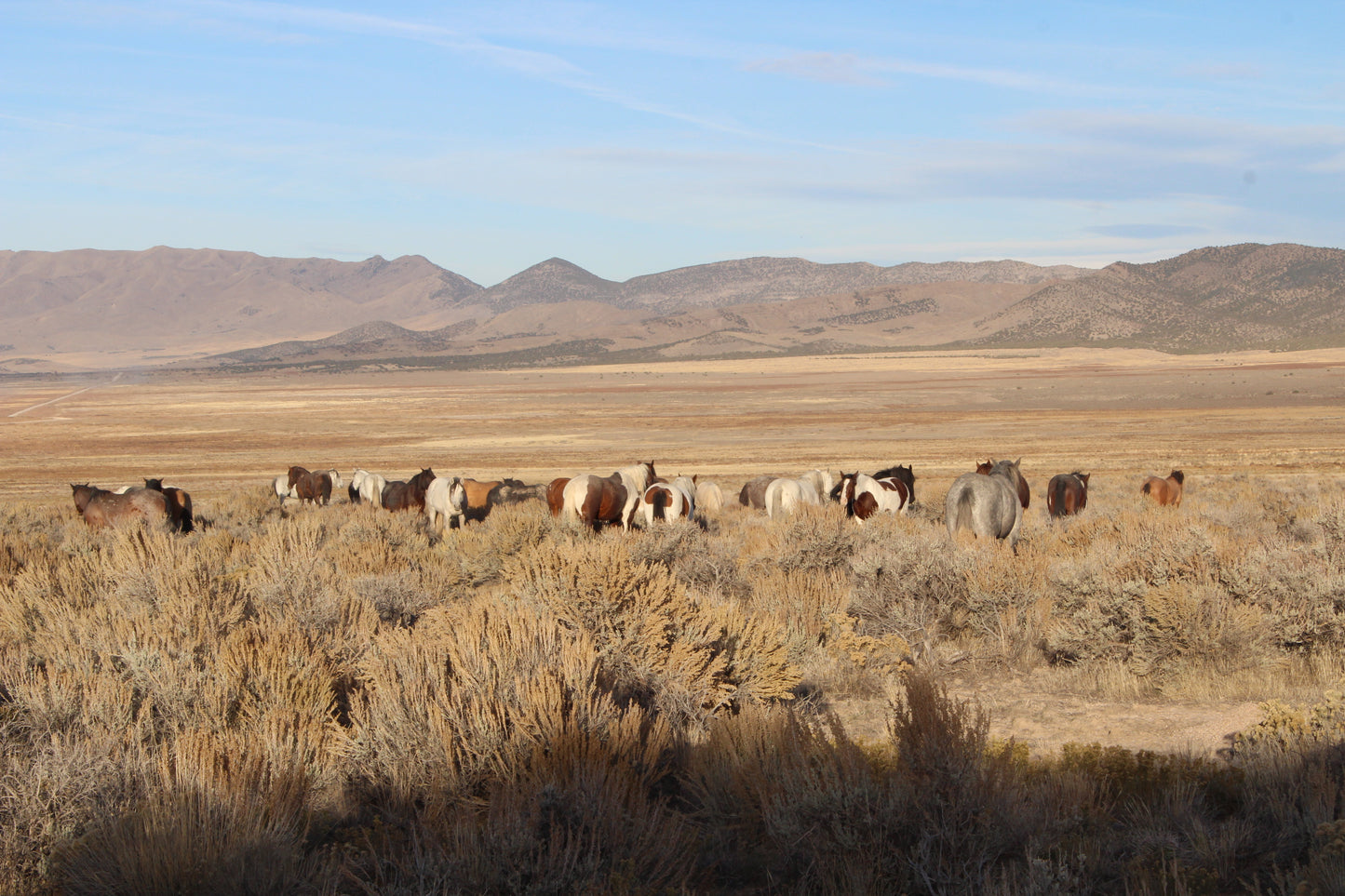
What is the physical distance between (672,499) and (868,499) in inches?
115

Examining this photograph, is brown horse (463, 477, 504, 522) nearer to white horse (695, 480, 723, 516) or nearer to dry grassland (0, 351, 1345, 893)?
white horse (695, 480, 723, 516)

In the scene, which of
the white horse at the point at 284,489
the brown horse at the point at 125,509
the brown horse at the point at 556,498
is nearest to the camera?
the brown horse at the point at 125,509

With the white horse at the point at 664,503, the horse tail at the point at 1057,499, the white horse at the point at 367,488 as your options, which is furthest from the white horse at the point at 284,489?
the horse tail at the point at 1057,499

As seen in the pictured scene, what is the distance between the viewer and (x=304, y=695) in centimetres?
514

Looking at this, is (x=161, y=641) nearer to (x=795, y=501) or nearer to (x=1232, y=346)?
(x=795, y=501)

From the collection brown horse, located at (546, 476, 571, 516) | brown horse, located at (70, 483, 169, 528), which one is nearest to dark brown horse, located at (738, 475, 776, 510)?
brown horse, located at (546, 476, 571, 516)

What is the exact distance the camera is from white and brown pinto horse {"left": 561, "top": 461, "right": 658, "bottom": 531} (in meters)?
13.7

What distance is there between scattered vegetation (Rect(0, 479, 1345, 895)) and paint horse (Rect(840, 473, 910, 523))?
19.1ft

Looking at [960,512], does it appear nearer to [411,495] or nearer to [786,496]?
[786,496]

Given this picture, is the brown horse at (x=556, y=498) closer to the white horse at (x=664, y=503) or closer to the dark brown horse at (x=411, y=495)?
the white horse at (x=664, y=503)

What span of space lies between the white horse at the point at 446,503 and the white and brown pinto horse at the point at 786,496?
542 cm

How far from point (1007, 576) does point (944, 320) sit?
539 ft

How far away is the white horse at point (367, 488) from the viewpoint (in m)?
19.4

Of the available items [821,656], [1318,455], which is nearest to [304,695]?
[821,656]
